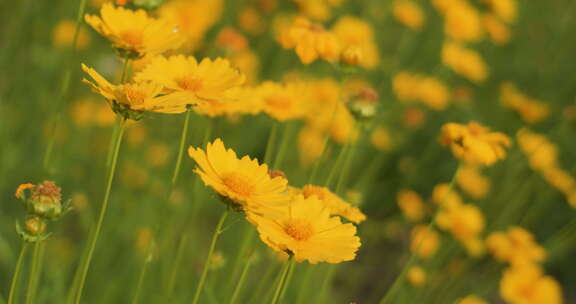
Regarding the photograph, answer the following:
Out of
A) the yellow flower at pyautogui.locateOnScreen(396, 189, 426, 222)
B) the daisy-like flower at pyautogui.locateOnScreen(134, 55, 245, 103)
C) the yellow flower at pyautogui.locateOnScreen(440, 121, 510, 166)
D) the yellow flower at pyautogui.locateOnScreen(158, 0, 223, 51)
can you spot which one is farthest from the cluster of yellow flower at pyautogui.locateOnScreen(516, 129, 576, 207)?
the daisy-like flower at pyautogui.locateOnScreen(134, 55, 245, 103)

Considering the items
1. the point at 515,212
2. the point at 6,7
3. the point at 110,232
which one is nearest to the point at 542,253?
the point at 515,212

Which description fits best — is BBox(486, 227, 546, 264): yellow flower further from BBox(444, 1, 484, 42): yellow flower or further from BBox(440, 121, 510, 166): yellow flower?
BBox(444, 1, 484, 42): yellow flower

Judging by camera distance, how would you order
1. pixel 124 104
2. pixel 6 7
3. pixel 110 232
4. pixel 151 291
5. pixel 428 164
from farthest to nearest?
pixel 428 164
pixel 6 7
pixel 110 232
pixel 151 291
pixel 124 104

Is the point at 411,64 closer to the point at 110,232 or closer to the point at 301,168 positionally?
the point at 301,168

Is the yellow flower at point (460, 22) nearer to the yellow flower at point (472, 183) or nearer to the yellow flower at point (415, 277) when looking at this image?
the yellow flower at point (472, 183)

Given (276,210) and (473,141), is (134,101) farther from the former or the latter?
(473,141)

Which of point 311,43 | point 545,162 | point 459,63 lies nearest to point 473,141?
point 311,43

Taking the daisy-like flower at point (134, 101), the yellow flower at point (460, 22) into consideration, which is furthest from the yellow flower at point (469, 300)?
the yellow flower at point (460, 22)
